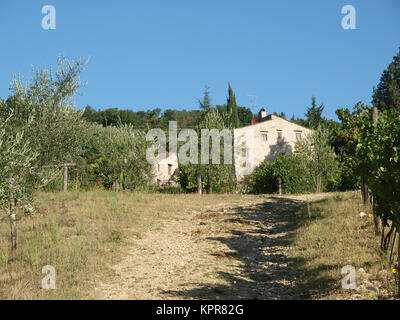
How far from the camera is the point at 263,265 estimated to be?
12.7 meters

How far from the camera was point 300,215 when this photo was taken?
19047mm

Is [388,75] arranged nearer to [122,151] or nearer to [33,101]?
[122,151]

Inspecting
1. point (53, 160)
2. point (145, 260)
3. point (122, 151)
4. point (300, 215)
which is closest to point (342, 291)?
point (145, 260)

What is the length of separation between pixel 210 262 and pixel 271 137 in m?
41.0

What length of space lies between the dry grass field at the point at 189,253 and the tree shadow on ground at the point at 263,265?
0.11 feet

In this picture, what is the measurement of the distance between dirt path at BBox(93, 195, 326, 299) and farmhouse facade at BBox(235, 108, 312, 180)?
3095 centimetres

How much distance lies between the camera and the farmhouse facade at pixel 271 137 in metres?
51.1

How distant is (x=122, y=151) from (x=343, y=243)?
74.4 feet

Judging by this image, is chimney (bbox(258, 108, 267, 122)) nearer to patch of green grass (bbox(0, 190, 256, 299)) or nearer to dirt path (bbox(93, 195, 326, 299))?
patch of green grass (bbox(0, 190, 256, 299))

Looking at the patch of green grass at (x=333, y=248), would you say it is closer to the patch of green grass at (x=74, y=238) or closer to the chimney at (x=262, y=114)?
the patch of green grass at (x=74, y=238)
